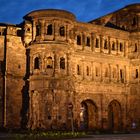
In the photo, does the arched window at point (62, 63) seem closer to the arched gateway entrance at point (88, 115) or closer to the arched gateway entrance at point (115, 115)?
the arched gateway entrance at point (88, 115)

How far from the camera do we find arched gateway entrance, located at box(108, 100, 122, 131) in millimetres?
58688

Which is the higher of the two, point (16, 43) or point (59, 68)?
point (16, 43)

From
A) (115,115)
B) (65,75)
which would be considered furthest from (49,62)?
(115,115)

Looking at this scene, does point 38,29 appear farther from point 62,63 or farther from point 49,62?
point 62,63

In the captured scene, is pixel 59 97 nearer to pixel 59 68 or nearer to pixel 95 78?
pixel 59 68

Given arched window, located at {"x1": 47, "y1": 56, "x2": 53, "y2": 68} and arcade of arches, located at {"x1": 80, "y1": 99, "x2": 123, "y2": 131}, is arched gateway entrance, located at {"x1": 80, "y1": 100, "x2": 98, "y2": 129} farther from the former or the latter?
arched window, located at {"x1": 47, "y1": 56, "x2": 53, "y2": 68}

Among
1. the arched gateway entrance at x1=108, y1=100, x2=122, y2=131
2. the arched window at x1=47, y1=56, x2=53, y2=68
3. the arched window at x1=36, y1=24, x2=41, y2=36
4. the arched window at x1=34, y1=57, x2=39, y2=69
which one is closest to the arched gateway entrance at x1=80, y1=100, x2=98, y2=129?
the arched gateway entrance at x1=108, y1=100, x2=122, y2=131

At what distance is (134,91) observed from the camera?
59719 mm

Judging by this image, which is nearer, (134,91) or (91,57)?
(91,57)

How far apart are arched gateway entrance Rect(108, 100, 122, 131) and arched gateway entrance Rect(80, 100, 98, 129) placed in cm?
311

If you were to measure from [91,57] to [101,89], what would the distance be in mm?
4385

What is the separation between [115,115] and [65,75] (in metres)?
12.4

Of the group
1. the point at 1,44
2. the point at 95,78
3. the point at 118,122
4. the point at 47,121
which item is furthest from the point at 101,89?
the point at 1,44

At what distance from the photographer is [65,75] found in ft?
166
